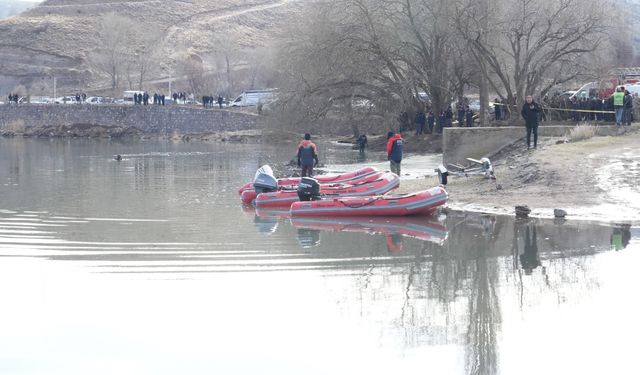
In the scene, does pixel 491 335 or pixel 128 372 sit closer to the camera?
pixel 128 372

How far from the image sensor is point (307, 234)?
20375mm

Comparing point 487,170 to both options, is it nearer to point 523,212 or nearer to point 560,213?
point 523,212

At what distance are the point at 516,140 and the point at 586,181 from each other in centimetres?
728

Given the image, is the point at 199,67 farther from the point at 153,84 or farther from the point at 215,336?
the point at 215,336

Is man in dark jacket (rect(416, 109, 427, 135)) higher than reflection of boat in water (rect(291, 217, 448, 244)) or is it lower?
higher

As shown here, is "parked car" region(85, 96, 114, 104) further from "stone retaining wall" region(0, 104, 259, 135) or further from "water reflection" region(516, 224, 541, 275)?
"water reflection" region(516, 224, 541, 275)

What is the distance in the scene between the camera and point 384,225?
2139 cm

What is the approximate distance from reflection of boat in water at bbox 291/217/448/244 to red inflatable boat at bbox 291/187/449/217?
0.13m

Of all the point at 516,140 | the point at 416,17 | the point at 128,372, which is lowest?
the point at 128,372

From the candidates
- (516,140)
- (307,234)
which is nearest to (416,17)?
(516,140)

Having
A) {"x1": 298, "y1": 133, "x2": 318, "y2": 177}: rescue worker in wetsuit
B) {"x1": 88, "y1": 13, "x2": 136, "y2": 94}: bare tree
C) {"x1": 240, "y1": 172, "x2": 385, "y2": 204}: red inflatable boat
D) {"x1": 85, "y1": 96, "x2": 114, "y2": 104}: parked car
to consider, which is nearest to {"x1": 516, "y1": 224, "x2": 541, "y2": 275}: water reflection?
{"x1": 240, "y1": 172, "x2": 385, "y2": 204}: red inflatable boat

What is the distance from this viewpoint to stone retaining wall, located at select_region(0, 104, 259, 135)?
7562 centimetres

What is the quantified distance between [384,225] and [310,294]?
699 cm

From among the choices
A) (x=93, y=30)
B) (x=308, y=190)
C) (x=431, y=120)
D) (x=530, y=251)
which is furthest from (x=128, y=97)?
(x=530, y=251)
